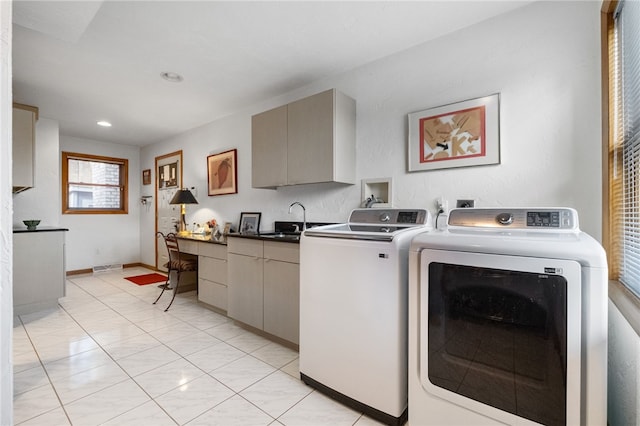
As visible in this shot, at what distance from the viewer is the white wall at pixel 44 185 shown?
396 cm

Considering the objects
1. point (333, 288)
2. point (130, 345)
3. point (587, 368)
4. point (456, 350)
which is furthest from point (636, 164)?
point (130, 345)

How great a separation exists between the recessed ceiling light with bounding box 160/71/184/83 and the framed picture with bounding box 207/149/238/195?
3.54 ft

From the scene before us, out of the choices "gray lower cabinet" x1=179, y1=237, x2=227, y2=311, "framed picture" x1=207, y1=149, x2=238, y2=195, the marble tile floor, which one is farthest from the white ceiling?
the marble tile floor

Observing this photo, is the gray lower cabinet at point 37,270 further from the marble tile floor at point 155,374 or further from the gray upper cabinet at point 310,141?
the gray upper cabinet at point 310,141

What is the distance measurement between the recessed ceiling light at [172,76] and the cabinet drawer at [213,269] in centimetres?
192

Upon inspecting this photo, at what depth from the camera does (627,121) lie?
1414mm

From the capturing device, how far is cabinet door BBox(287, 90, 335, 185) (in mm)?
2398

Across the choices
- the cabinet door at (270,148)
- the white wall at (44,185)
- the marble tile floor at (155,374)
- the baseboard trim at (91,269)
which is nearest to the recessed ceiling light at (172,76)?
the cabinet door at (270,148)

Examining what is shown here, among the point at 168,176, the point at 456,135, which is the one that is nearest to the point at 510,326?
the point at 456,135

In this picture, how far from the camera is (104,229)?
212 inches

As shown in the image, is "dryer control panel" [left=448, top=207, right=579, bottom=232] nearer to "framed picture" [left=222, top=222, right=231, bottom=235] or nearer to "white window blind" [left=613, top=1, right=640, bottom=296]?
"white window blind" [left=613, top=1, right=640, bottom=296]

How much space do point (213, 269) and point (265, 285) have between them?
1018 millimetres

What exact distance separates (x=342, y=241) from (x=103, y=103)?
3.65 metres

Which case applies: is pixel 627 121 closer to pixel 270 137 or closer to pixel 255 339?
pixel 270 137
